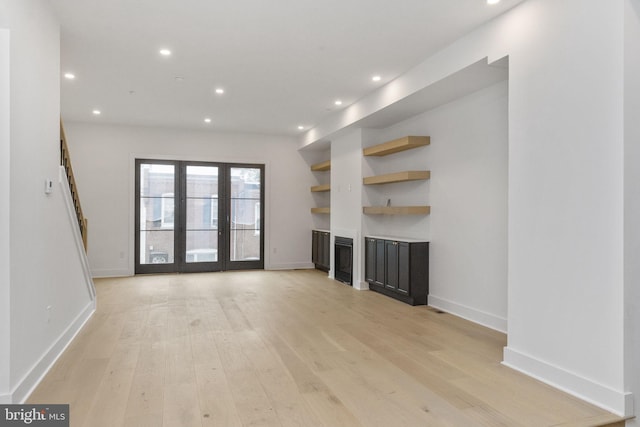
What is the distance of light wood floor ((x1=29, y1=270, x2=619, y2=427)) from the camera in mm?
2502

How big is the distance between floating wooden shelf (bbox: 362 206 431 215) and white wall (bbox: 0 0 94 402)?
404cm

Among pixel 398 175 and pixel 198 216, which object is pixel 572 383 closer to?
pixel 398 175

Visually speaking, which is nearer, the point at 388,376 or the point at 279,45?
the point at 388,376

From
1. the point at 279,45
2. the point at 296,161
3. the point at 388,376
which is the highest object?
the point at 279,45

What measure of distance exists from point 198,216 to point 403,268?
4.68m

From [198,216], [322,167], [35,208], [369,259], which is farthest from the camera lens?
[322,167]

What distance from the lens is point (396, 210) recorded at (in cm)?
596

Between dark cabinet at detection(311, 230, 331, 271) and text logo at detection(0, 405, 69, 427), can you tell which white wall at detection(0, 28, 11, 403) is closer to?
text logo at detection(0, 405, 69, 427)

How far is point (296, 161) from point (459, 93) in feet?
16.2

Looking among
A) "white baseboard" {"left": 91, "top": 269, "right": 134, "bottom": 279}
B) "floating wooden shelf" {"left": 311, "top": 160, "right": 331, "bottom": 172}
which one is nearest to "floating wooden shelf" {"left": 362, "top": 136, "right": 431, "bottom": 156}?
"floating wooden shelf" {"left": 311, "top": 160, "right": 331, "bottom": 172}

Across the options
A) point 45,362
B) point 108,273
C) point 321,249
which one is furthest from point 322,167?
point 45,362

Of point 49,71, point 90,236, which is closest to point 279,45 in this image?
point 49,71

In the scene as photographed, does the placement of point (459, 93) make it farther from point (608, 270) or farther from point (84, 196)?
point (84, 196)

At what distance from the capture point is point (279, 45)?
4258 millimetres
